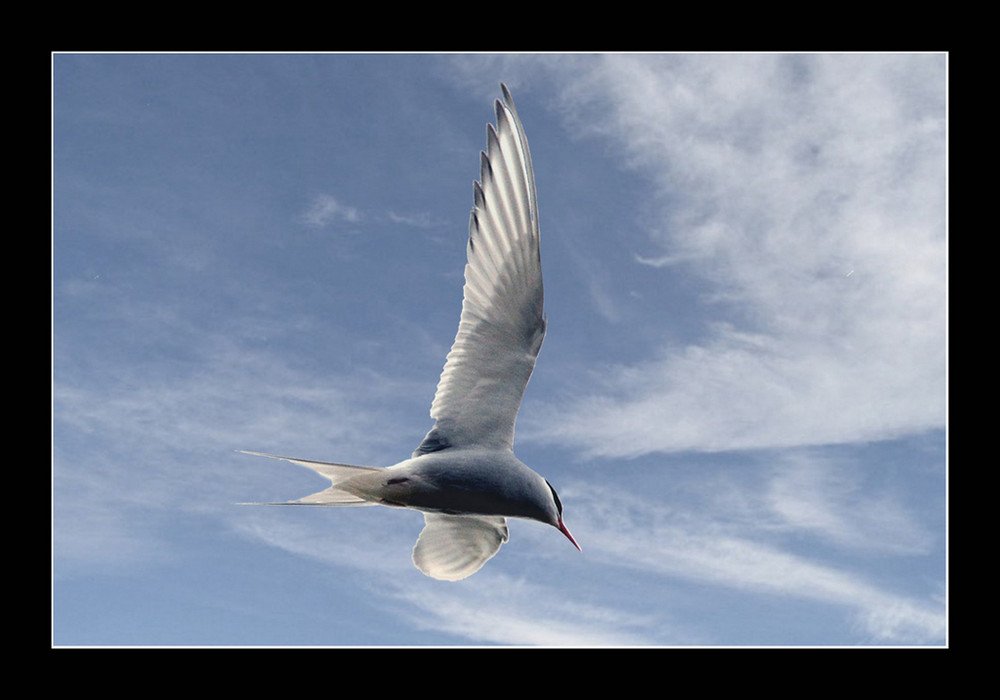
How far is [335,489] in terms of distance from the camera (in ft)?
19.0

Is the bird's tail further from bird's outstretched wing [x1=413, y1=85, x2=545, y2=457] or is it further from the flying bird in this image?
bird's outstretched wing [x1=413, y1=85, x2=545, y2=457]

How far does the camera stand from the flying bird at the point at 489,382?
5.73m

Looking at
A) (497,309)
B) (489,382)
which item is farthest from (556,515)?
(497,309)

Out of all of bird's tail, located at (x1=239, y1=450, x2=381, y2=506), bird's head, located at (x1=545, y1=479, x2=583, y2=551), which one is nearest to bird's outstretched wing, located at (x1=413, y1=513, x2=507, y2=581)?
bird's head, located at (x1=545, y1=479, x2=583, y2=551)

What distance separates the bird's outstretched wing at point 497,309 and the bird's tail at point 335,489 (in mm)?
666

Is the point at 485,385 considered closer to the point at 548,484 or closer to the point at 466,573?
the point at 548,484

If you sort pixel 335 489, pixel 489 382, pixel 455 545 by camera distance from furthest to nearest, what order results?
pixel 455 545 → pixel 489 382 → pixel 335 489

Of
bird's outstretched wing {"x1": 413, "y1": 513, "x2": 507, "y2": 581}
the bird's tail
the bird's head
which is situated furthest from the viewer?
bird's outstretched wing {"x1": 413, "y1": 513, "x2": 507, "y2": 581}

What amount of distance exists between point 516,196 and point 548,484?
2.42 m

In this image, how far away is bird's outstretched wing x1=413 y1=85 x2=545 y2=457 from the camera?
5723 millimetres

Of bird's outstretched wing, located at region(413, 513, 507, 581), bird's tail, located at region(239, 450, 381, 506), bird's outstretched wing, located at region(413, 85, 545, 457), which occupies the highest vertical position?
bird's outstretched wing, located at region(413, 85, 545, 457)

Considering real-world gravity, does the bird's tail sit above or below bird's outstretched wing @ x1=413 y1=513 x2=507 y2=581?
above

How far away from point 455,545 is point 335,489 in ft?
5.98

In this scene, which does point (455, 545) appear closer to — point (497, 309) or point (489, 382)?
point (489, 382)
